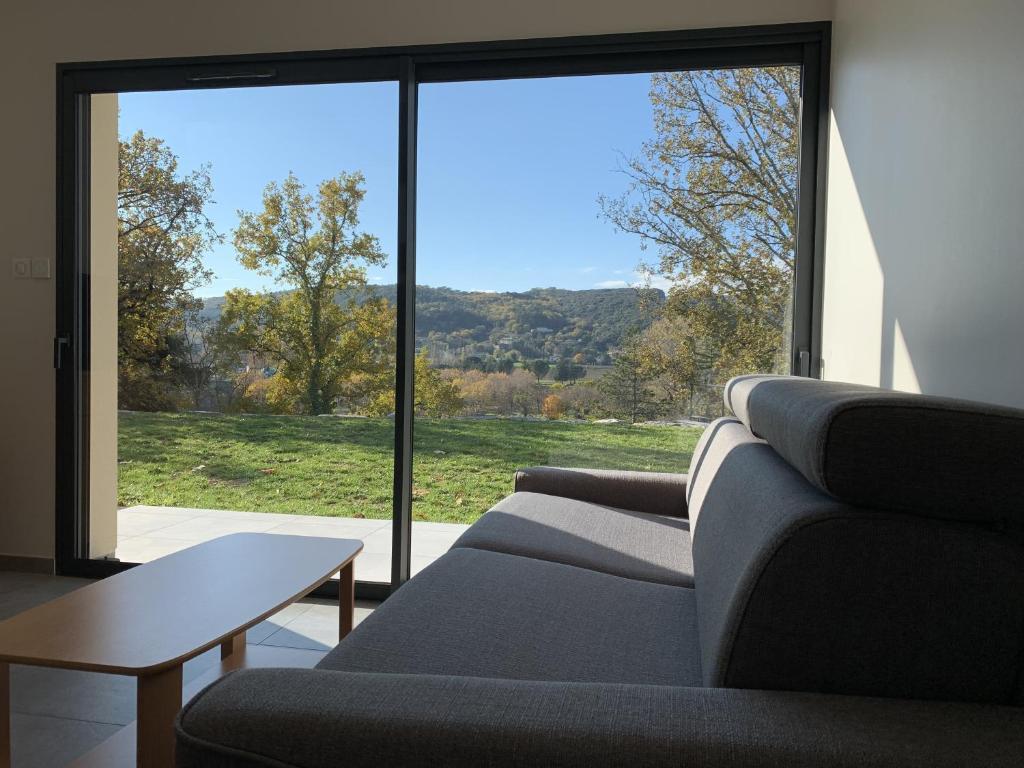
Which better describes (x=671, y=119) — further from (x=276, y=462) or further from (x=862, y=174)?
(x=276, y=462)

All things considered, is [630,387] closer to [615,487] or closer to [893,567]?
[615,487]

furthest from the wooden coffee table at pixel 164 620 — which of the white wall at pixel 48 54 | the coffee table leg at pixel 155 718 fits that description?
the white wall at pixel 48 54

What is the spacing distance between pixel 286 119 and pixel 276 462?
4.96 ft

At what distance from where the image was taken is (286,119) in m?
3.50

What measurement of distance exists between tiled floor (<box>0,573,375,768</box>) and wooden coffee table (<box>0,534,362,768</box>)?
0.59 ft

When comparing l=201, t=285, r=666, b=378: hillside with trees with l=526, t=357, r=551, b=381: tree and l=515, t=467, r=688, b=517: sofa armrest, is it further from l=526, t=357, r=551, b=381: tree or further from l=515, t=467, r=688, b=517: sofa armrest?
l=515, t=467, r=688, b=517: sofa armrest

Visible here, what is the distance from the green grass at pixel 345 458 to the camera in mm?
3324

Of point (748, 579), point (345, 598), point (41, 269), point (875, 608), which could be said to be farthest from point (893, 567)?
point (41, 269)

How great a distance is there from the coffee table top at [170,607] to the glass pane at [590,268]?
1.02m

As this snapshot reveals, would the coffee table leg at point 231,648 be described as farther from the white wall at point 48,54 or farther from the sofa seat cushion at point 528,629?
the white wall at point 48,54

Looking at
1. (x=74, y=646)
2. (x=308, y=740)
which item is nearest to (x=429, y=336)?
(x=74, y=646)

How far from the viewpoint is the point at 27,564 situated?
369 centimetres

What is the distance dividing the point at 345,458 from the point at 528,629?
7.22 feet

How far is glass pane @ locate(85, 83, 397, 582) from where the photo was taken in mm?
3451
